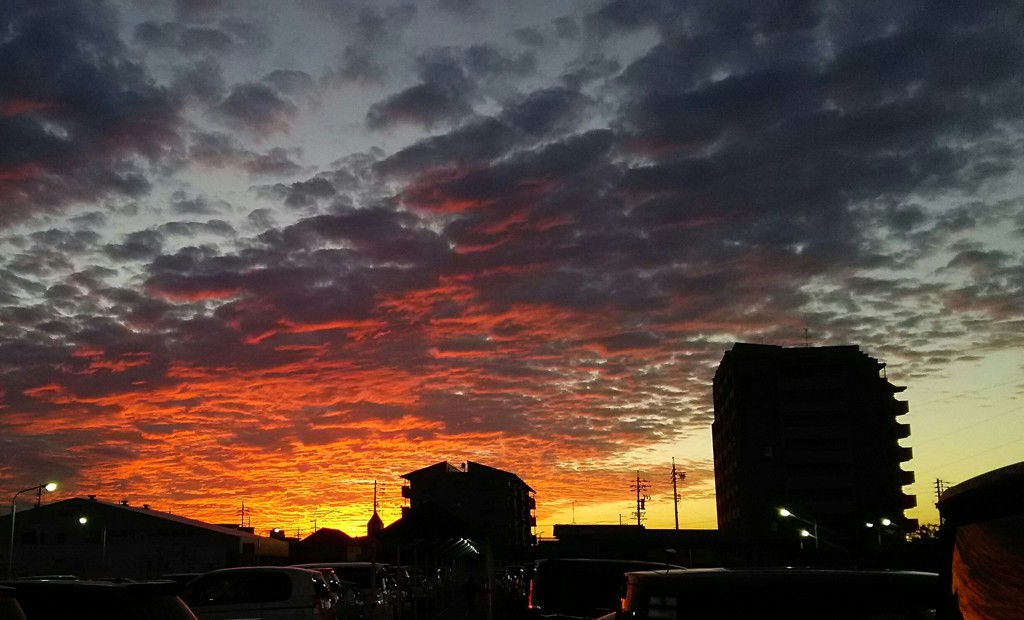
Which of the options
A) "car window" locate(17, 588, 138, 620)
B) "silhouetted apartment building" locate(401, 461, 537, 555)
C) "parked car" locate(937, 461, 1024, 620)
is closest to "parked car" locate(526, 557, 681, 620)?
"car window" locate(17, 588, 138, 620)

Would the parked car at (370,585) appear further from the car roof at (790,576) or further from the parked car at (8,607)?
the car roof at (790,576)

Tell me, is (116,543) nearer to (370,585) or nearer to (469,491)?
(370,585)

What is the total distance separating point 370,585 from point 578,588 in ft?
33.7

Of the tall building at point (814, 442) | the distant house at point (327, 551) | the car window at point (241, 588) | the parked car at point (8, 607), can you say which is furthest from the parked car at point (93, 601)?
the tall building at point (814, 442)

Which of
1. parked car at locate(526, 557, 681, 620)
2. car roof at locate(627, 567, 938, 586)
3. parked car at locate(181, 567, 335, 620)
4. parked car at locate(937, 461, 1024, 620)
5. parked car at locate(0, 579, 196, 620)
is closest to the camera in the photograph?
parked car at locate(937, 461, 1024, 620)

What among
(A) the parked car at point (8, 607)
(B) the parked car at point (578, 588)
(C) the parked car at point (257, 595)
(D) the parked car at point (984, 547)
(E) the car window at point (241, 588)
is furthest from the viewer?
(E) the car window at point (241, 588)

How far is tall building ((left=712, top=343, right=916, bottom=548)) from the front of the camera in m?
85.1

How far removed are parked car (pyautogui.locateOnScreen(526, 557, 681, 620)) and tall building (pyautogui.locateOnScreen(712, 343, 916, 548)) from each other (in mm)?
73146

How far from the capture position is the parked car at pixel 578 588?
14312 mm

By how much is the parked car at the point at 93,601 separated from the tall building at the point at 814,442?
81.3 m

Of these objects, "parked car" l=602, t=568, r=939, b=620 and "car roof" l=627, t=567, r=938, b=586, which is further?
"car roof" l=627, t=567, r=938, b=586

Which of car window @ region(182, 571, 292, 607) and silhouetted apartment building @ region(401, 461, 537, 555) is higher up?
silhouetted apartment building @ region(401, 461, 537, 555)

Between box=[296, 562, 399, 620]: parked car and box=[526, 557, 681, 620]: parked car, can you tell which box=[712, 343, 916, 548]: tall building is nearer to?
box=[296, 562, 399, 620]: parked car

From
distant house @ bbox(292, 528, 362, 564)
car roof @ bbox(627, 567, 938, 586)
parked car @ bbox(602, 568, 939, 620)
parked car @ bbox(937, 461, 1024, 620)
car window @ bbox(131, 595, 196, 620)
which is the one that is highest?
parked car @ bbox(937, 461, 1024, 620)
